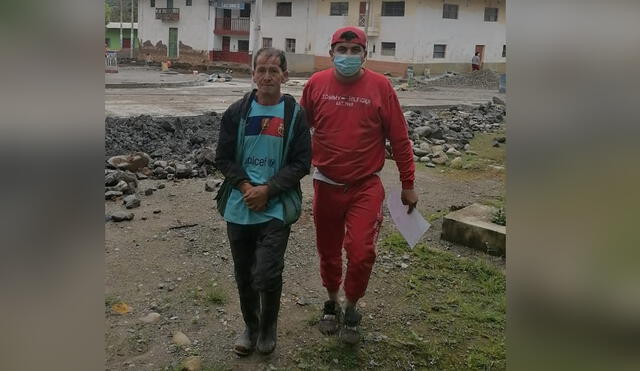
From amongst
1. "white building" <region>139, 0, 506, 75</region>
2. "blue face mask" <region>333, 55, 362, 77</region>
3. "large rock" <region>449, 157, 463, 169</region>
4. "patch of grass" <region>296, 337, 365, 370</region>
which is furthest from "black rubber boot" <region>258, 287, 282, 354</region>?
"white building" <region>139, 0, 506, 75</region>

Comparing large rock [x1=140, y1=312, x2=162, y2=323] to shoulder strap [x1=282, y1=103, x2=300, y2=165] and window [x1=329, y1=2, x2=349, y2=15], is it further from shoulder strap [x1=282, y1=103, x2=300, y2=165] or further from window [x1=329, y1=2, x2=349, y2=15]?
window [x1=329, y1=2, x2=349, y2=15]

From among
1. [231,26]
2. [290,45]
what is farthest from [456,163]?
[231,26]

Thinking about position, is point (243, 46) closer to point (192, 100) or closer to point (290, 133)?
point (192, 100)

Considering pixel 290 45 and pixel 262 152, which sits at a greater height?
pixel 290 45

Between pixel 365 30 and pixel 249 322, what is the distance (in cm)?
A: 3018

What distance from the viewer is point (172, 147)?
9.52m

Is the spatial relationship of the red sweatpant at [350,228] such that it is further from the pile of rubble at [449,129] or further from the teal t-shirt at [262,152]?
the pile of rubble at [449,129]

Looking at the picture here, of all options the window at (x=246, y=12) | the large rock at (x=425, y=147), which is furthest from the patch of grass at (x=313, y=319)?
the window at (x=246, y=12)

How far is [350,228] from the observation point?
3.46 m

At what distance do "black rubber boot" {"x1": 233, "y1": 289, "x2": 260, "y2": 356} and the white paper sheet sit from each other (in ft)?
3.41

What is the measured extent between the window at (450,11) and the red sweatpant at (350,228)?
105 feet

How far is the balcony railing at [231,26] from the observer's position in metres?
39.8
